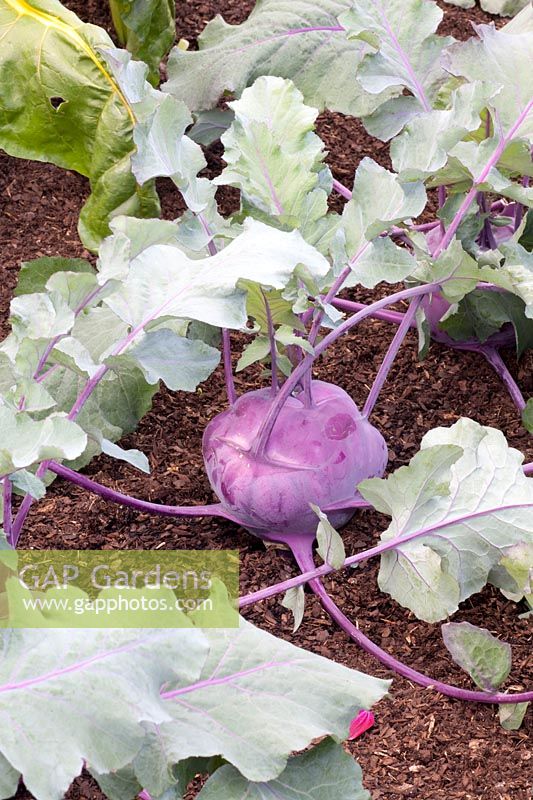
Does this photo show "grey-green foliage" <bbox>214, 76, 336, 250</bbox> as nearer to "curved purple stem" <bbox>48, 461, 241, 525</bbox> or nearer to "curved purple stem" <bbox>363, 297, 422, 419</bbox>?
"curved purple stem" <bbox>363, 297, 422, 419</bbox>

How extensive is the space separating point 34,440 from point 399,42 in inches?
37.6

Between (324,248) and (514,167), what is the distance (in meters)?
0.33

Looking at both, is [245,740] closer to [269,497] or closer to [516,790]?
[516,790]

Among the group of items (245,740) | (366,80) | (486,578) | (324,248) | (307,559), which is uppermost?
(366,80)

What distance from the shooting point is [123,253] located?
124 centimetres

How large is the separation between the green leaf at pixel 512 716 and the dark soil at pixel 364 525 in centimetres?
1

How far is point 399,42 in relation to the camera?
68.7 inches

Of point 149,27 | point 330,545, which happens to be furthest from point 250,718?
point 149,27

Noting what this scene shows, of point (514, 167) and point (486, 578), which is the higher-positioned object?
point (514, 167)

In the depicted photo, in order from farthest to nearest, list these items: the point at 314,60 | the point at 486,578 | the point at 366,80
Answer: the point at 314,60
the point at 366,80
the point at 486,578

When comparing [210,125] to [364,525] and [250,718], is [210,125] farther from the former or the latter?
[250,718]

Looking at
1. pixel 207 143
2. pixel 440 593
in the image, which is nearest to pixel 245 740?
pixel 440 593

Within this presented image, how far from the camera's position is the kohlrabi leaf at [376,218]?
1.46 metres

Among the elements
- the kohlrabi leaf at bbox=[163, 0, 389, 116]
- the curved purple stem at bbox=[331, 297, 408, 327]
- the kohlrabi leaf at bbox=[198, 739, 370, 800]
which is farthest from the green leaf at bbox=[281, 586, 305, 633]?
the kohlrabi leaf at bbox=[163, 0, 389, 116]
